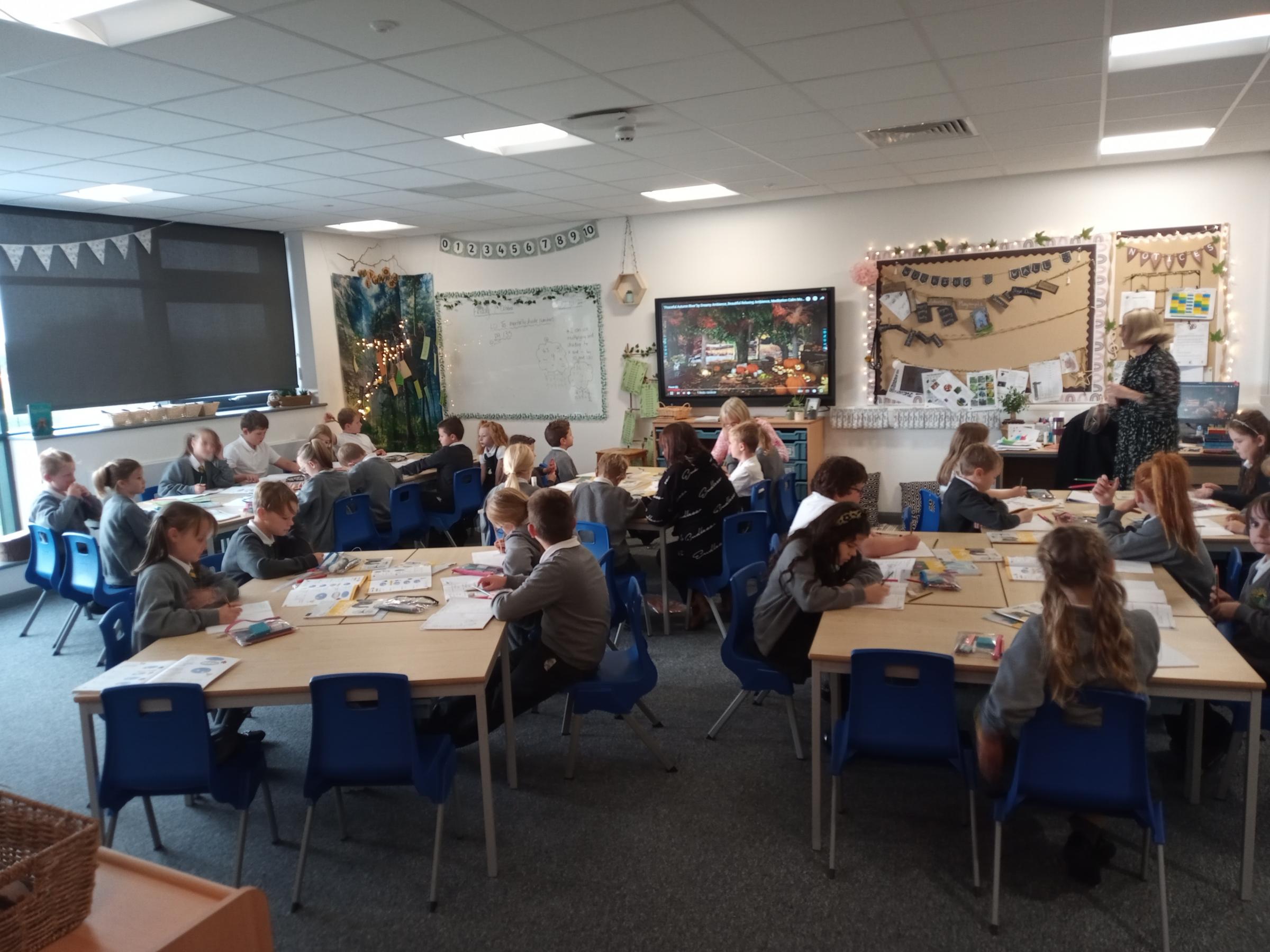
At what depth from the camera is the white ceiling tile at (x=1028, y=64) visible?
12.3 feet

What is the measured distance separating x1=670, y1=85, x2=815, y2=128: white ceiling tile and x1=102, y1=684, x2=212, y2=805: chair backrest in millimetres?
3483

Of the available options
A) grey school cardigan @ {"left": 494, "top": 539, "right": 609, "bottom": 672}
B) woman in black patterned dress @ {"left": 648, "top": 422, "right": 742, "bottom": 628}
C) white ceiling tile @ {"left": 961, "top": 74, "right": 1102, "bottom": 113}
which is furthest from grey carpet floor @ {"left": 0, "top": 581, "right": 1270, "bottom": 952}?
white ceiling tile @ {"left": 961, "top": 74, "right": 1102, "bottom": 113}

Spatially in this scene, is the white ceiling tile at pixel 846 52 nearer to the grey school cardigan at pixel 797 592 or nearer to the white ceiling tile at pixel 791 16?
the white ceiling tile at pixel 791 16

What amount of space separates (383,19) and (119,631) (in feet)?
8.05

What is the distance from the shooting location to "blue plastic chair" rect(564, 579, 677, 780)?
133 inches

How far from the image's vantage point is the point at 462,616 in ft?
10.9

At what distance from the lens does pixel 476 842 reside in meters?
3.13

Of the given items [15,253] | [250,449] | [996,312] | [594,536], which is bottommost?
[594,536]

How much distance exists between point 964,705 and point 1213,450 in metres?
3.70

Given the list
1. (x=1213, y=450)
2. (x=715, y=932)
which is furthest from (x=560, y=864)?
(x=1213, y=450)

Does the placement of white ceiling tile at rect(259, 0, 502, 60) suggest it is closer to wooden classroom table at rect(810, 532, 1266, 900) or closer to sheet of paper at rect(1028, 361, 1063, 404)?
wooden classroom table at rect(810, 532, 1266, 900)

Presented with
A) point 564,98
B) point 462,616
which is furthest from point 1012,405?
point 462,616

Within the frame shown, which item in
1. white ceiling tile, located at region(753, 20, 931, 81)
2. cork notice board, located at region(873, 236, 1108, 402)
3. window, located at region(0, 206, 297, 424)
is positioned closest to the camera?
white ceiling tile, located at region(753, 20, 931, 81)

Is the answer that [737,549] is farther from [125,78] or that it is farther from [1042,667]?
[125,78]
